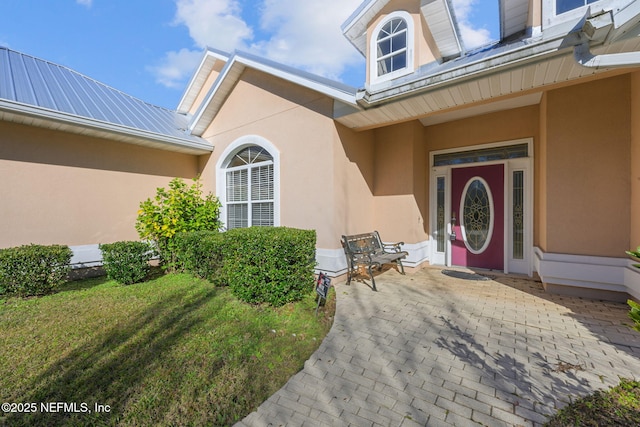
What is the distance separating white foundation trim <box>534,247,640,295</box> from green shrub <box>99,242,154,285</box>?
8.58m

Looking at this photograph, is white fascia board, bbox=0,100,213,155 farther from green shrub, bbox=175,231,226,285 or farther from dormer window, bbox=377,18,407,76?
dormer window, bbox=377,18,407,76

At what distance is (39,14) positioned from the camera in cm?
707

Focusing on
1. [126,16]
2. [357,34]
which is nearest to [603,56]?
[357,34]

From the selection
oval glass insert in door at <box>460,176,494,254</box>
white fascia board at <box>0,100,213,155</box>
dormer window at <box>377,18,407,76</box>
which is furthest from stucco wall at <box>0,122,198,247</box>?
oval glass insert in door at <box>460,176,494,254</box>

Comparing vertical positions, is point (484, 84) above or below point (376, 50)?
below

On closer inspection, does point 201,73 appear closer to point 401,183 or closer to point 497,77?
point 401,183

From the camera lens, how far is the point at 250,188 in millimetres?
7547

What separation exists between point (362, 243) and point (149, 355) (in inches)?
176

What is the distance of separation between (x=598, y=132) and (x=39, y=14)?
1335cm

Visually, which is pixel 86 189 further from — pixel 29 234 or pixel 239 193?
pixel 239 193

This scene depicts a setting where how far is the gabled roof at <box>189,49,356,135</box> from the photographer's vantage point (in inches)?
203

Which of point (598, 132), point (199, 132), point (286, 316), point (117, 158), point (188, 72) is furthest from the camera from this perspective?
point (188, 72)

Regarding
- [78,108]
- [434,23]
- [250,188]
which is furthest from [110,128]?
[434,23]

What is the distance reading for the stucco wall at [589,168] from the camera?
13.7 ft
